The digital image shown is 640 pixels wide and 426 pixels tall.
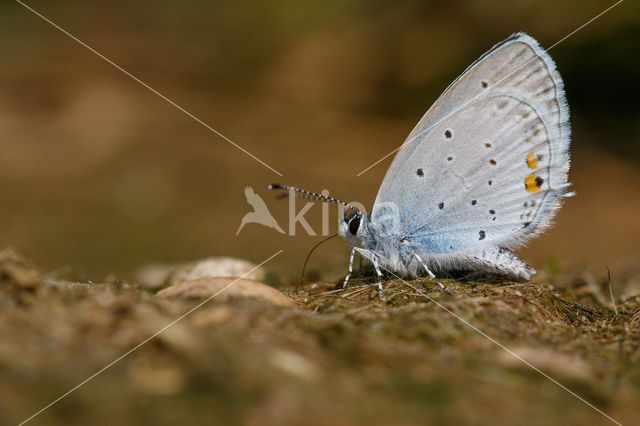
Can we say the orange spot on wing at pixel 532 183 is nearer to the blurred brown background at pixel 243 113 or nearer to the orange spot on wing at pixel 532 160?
the orange spot on wing at pixel 532 160

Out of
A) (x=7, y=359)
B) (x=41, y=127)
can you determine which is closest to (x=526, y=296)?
(x=7, y=359)

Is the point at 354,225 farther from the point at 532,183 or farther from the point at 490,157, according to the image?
the point at 532,183

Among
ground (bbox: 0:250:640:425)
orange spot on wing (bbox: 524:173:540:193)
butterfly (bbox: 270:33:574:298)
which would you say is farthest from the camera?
orange spot on wing (bbox: 524:173:540:193)

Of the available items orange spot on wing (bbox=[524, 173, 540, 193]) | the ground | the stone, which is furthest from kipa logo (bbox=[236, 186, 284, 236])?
the ground

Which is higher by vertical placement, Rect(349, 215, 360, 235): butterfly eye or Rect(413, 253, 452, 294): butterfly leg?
Rect(349, 215, 360, 235): butterfly eye

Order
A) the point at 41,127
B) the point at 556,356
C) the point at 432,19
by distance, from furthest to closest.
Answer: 1. the point at 41,127
2. the point at 432,19
3. the point at 556,356

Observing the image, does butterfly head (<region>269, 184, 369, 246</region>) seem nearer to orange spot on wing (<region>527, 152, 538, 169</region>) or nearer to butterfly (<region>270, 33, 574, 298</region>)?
butterfly (<region>270, 33, 574, 298</region>)

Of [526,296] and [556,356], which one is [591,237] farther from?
[556,356]
